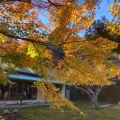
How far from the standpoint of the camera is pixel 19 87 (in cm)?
2211

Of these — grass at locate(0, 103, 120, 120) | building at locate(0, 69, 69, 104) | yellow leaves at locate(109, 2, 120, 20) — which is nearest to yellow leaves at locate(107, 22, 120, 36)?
yellow leaves at locate(109, 2, 120, 20)

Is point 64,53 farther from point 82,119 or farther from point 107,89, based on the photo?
point 107,89

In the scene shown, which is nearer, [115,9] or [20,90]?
[115,9]

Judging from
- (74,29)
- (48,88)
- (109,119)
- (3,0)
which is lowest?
(109,119)

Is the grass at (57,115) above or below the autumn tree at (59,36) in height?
below

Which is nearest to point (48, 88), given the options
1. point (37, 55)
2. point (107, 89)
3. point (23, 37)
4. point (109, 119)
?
point (37, 55)

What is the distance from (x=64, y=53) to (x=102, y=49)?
3.48ft

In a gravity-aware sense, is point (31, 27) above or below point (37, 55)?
above

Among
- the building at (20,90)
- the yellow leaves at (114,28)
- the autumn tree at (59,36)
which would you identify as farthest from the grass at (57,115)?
the yellow leaves at (114,28)

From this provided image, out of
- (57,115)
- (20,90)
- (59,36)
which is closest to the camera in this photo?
(59,36)

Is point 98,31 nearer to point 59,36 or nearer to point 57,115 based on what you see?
point 59,36

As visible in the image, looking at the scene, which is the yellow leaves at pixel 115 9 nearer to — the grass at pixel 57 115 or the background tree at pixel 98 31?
the background tree at pixel 98 31

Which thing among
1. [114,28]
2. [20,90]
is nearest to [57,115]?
[20,90]

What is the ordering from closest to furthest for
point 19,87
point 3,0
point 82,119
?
point 3,0 < point 82,119 < point 19,87
